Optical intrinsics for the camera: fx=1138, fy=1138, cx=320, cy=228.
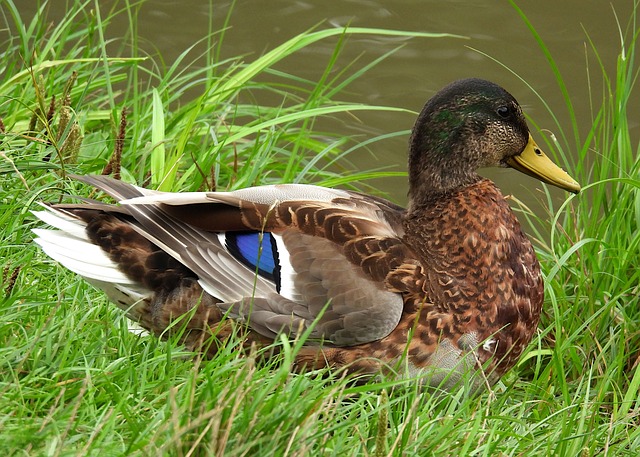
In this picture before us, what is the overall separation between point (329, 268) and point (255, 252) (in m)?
0.24

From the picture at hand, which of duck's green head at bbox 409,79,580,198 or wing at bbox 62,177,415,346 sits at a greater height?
duck's green head at bbox 409,79,580,198

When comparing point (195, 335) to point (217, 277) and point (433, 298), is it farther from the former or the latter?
point (433, 298)

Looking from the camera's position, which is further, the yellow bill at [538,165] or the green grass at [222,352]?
the yellow bill at [538,165]

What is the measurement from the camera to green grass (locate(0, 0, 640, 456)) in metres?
2.41

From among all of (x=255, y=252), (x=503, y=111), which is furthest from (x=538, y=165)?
(x=255, y=252)

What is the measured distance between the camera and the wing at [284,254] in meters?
3.37

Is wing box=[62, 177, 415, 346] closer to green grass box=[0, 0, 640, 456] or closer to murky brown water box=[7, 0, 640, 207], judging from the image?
green grass box=[0, 0, 640, 456]

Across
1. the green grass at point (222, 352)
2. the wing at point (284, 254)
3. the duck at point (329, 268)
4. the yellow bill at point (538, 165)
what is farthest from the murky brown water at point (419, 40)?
the wing at point (284, 254)

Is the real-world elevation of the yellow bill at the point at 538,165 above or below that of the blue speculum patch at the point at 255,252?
above

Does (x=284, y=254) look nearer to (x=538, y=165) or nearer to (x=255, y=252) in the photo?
(x=255, y=252)

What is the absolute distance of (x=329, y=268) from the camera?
3.43m

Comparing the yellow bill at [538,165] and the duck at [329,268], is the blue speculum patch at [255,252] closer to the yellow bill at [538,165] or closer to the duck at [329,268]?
the duck at [329,268]

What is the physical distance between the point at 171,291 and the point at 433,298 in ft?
2.64

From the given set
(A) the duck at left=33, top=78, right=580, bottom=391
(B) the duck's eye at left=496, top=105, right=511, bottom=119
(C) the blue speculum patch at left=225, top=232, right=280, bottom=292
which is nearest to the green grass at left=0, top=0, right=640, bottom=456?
(A) the duck at left=33, top=78, right=580, bottom=391
